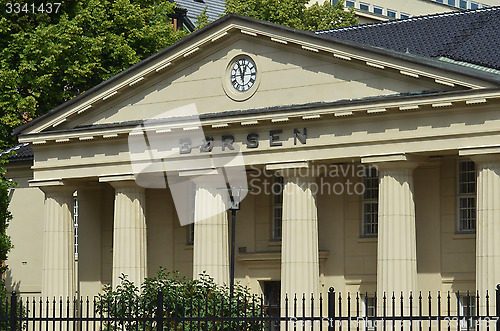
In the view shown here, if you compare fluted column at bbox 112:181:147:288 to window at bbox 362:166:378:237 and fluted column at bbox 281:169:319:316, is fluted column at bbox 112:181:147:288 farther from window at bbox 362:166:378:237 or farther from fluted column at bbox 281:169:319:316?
window at bbox 362:166:378:237

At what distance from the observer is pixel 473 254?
3959 cm

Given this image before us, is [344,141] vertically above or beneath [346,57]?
beneath

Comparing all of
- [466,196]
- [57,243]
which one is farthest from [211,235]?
[466,196]

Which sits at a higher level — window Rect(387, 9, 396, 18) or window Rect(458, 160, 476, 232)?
window Rect(387, 9, 396, 18)

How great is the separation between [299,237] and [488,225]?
6610 millimetres

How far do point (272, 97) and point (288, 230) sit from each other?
4.47 meters

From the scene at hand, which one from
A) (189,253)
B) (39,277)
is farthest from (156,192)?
(39,277)

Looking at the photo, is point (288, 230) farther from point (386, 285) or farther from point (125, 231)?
point (125, 231)

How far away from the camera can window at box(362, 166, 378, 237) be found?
139ft

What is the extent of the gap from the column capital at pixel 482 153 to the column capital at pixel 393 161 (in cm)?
186

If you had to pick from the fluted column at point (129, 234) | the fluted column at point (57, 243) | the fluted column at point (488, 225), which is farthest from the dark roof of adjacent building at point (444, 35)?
the fluted column at point (57, 243)

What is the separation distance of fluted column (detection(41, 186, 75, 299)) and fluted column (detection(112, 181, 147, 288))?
8.22 ft

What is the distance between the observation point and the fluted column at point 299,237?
39.7m

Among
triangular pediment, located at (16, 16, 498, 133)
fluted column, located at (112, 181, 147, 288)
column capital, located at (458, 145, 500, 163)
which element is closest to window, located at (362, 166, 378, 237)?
triangular pediment, located at (16, 16, 498, 133)
